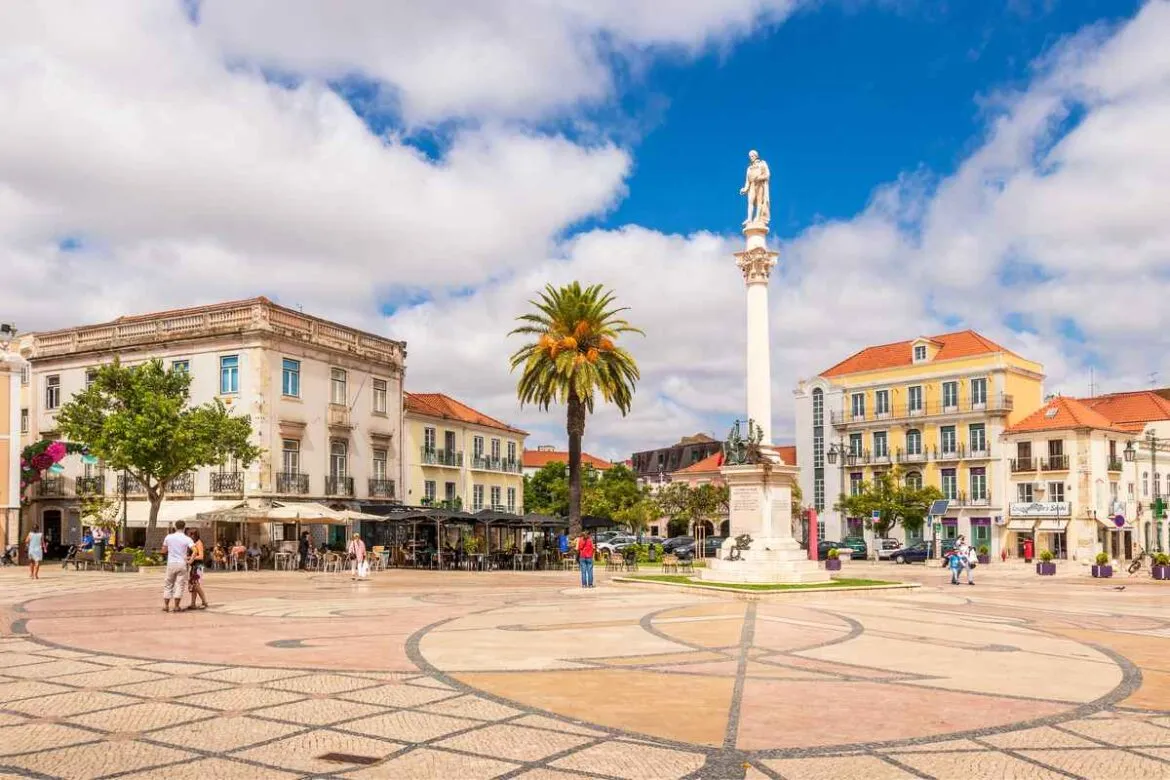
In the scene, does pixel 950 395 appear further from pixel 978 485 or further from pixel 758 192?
pixel 758 192

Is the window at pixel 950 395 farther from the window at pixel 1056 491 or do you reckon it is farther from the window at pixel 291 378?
the window at pixel 291 378

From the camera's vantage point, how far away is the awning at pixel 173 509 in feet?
139

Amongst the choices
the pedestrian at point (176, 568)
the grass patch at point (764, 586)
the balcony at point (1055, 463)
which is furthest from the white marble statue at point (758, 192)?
the balcony at point (1055, 463)

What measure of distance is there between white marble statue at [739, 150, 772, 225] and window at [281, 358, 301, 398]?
23.7m

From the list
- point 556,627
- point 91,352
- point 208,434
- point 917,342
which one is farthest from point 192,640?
point 917,342

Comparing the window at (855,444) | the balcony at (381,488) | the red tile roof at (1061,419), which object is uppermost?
the red tile roof at (1061,419)

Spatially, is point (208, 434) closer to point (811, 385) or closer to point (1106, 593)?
point (1106, 593)

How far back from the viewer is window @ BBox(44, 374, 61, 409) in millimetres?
49844

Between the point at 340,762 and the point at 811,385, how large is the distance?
7139 cm

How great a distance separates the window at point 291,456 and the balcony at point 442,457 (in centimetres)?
1203

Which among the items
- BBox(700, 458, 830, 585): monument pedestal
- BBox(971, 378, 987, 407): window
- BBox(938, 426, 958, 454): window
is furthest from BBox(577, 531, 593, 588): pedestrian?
BBox(938, 426, 958, 454): window

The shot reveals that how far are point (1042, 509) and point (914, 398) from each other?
37.7 ft

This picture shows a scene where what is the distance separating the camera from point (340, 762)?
8109 mm

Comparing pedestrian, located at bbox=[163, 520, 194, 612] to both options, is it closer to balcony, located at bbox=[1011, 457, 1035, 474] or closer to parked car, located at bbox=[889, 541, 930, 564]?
parked car, located at bbox=[889, 541, 930, 564]
